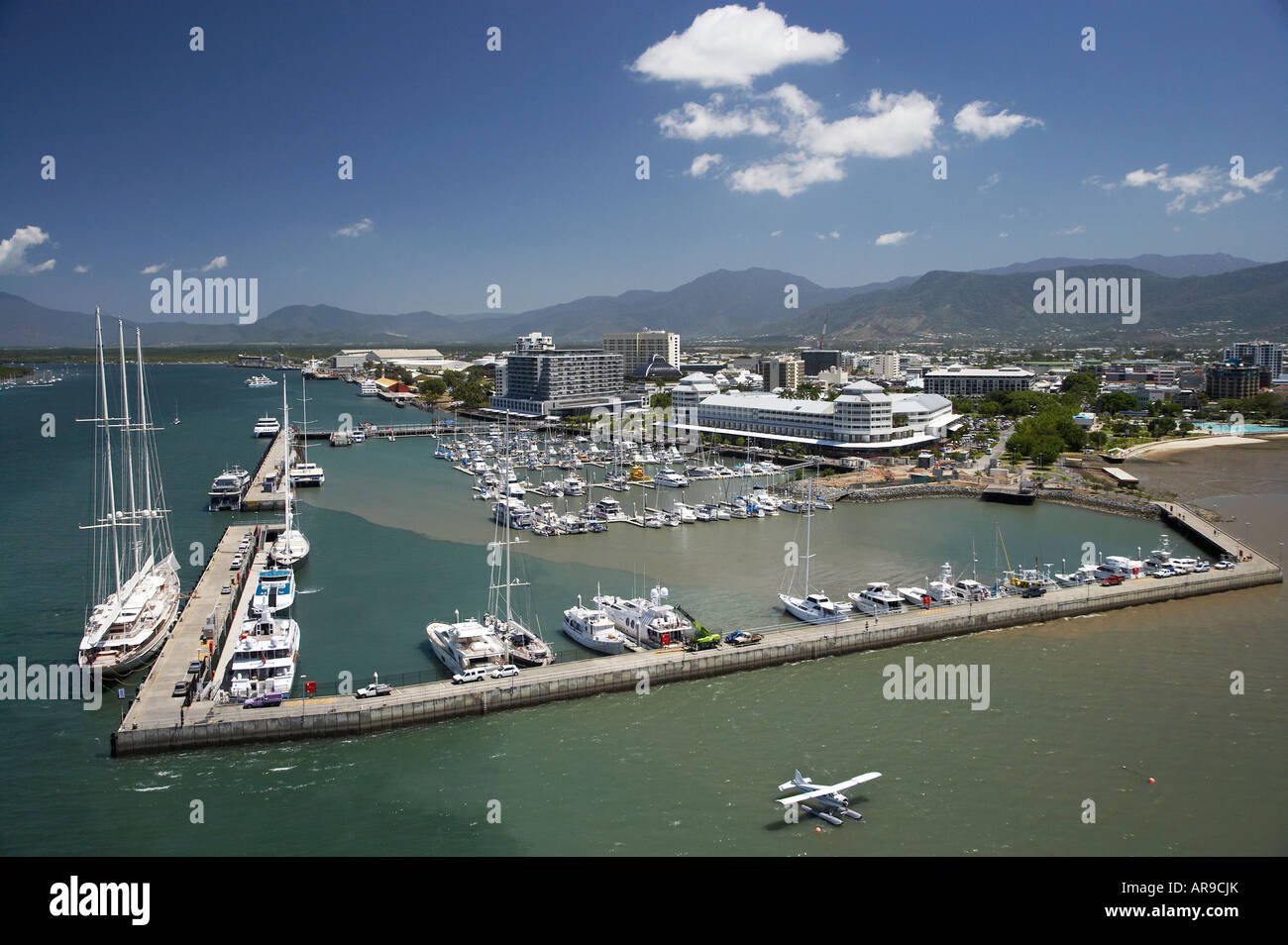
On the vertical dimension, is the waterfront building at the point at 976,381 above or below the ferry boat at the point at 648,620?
above

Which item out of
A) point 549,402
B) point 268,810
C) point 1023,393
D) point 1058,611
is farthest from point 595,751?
point 1023,393

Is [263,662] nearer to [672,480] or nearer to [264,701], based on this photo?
[264,701]

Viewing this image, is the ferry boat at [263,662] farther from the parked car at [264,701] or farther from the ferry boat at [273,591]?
the ferry boat at [273,591]

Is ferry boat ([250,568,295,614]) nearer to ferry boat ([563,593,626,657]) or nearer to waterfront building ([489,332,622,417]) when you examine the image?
ferry boat ([563,593,626,657])

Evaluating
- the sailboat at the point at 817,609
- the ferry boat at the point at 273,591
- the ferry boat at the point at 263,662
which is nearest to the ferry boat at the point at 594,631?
the sailboat at the point at 817,609
